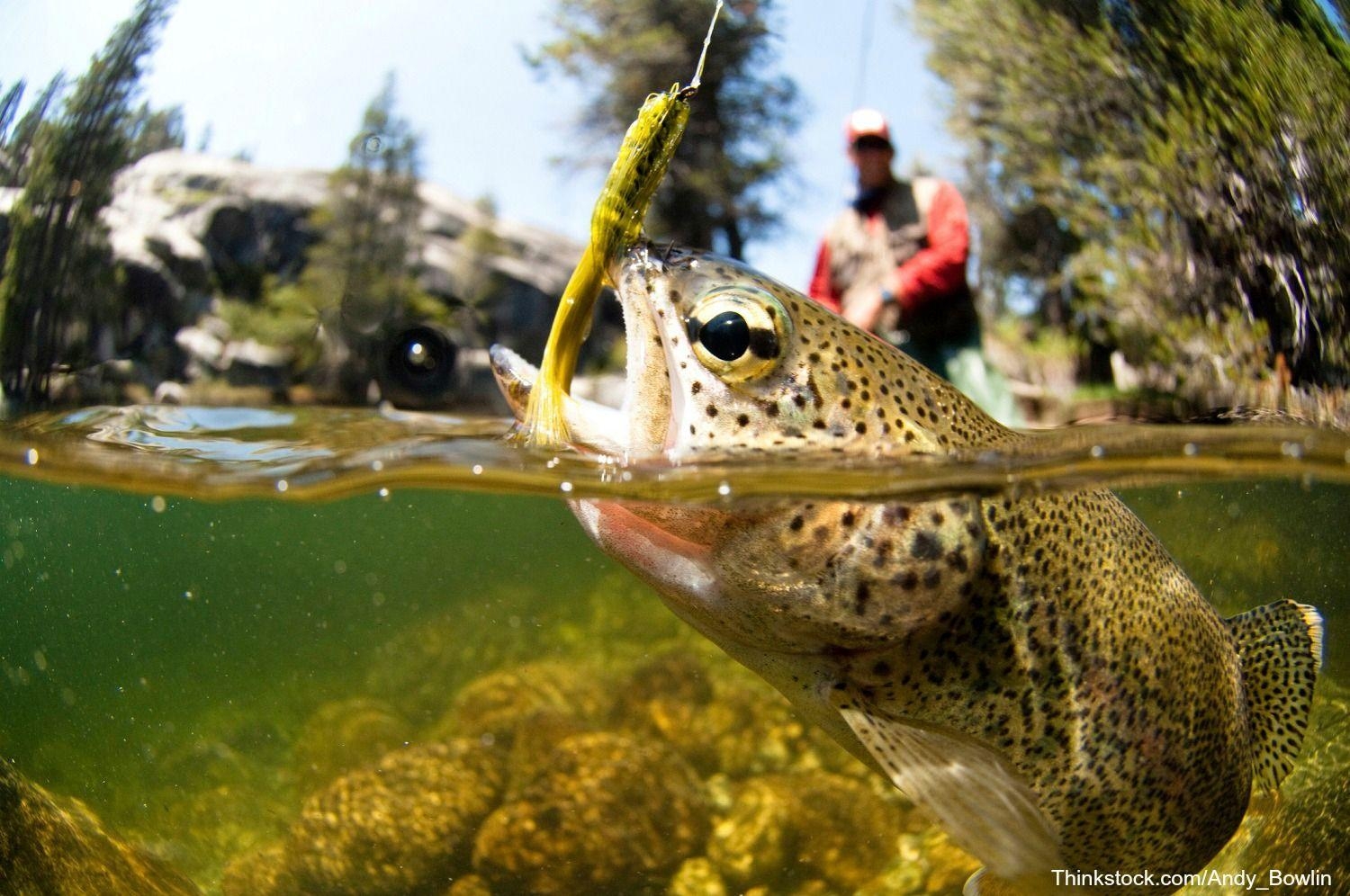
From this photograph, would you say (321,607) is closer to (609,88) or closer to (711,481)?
(609,88)

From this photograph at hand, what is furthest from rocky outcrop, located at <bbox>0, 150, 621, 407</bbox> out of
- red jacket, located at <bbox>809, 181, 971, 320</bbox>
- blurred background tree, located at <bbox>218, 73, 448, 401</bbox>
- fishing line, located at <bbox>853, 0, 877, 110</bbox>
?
fishing line, located at <bbox>853, 0, 877, 110</bbox>

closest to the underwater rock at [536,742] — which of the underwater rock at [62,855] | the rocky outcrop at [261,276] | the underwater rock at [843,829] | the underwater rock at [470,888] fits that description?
the underwater rock at [470,888]

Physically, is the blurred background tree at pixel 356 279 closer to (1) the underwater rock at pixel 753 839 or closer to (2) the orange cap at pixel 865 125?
(2) the orange cap at pixel 865 125

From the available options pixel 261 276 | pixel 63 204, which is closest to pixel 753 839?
pixel 261 276

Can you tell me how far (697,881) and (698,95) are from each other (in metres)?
3.67

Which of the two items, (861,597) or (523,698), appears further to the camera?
(523,698)

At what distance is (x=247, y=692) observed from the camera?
5.26 meters

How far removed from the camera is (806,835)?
3.68 metres

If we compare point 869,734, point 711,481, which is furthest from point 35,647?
point 869,734

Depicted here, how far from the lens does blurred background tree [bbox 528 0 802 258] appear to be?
3963 millimetres

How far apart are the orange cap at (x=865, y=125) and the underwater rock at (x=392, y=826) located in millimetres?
3533

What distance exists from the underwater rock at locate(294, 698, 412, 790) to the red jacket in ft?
11.7

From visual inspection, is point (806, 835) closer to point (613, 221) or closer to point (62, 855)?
point (613, 221)

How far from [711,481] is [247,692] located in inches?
170
